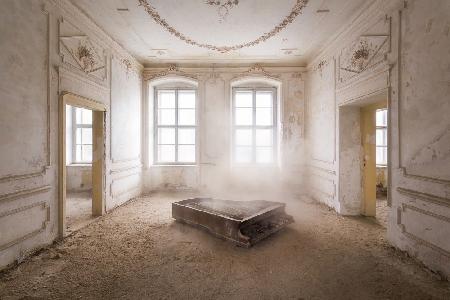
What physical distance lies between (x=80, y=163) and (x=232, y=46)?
5773mm

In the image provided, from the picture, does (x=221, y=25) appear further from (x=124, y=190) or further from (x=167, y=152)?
(x=124, y=190)

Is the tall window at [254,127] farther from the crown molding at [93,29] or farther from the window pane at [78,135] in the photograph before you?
the window pane at [78,135]

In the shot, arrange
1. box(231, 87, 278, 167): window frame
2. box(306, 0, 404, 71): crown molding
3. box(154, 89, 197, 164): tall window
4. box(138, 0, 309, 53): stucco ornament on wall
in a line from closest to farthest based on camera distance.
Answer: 1. box(306, 0, 404, 71): crown molding
2. box(138, 0, 309, 53): stucco ornament on wall
3. box(231, 87, 278, 167): window frame
4. box(154, 89, 197, 164): tall window

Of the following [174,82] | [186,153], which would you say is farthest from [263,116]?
[174,82]

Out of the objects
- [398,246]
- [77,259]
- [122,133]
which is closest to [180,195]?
[122,133]

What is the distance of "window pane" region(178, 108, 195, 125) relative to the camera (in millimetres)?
7453

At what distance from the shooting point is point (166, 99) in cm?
744

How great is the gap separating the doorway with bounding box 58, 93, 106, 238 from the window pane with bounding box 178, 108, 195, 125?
2.60 meters

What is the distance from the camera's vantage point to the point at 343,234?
12.7 ft

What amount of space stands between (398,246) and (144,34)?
5643 millimetres

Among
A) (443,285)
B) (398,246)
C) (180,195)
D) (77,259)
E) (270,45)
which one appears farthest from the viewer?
(180,195)

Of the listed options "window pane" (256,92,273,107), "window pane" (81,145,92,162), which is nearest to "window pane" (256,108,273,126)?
"window pane" (256,92,273,107)

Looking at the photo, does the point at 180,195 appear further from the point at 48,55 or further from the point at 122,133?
the point at 48,55

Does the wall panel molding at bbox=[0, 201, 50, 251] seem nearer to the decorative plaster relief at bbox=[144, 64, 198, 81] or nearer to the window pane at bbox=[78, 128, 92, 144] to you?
the decorative plaster relief at bbox=[144, 64, 198, 81]
